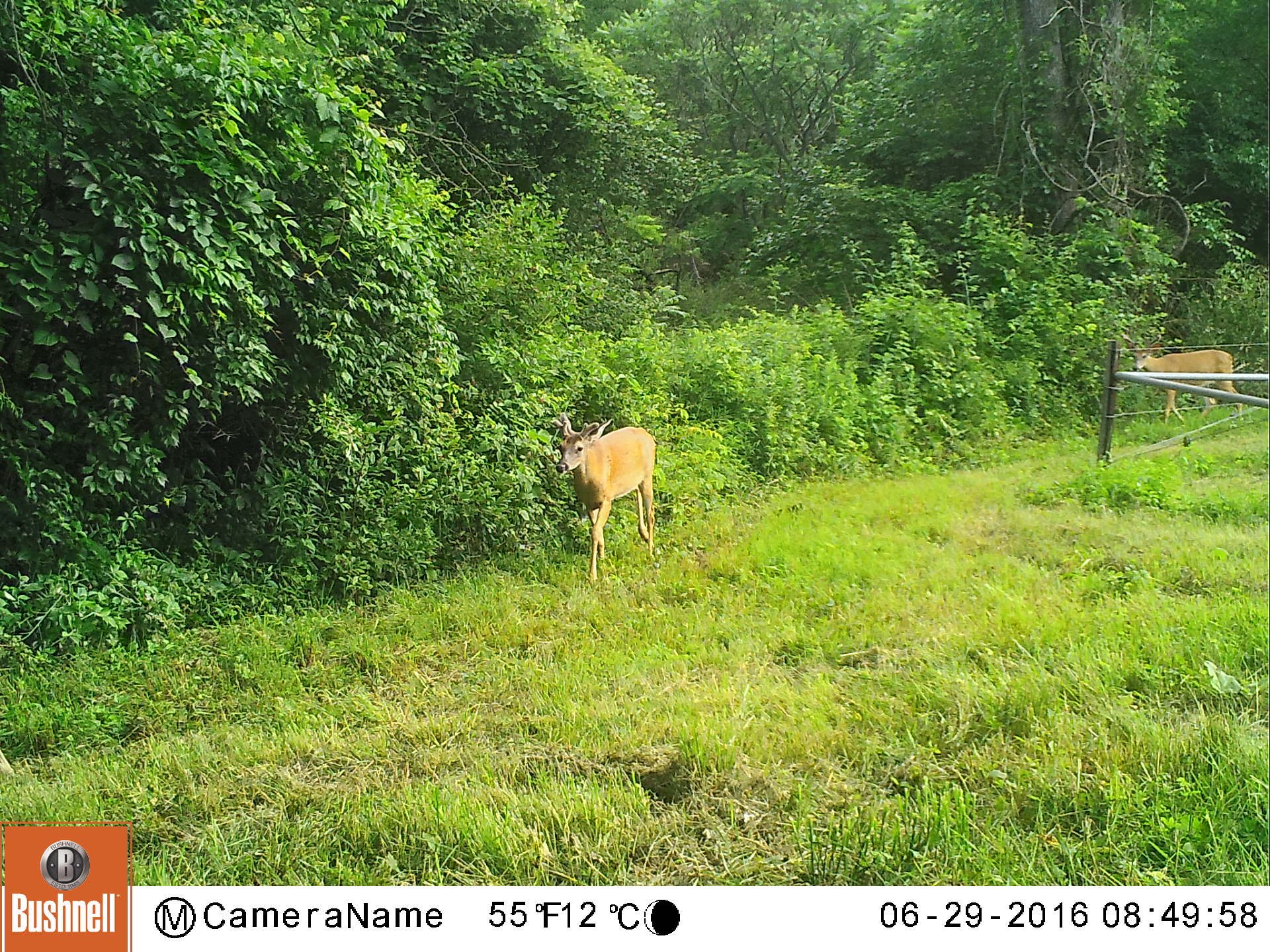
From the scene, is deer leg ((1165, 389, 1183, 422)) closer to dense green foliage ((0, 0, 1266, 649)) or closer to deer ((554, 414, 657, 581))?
dense green foliage ((0, 0, 1266, 649))

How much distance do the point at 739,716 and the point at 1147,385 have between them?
249 cm

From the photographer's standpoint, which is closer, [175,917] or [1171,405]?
[175,917]

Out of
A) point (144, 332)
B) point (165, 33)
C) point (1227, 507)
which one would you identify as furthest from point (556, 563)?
point (1227, 507)

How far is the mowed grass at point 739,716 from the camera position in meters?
1.46

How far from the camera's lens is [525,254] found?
3373 millimetres

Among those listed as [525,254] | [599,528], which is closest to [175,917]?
[599,528]

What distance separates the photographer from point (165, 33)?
2.35 metres

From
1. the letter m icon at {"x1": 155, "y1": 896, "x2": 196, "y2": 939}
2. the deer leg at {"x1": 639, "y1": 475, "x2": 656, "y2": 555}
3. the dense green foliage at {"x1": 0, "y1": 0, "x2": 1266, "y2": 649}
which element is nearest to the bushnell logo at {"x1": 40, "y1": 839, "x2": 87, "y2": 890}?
the letter m icon at {"x1": 155, "y1": 896, "x2": 196, "y2": 939}

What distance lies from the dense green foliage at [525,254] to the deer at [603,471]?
0.12 m

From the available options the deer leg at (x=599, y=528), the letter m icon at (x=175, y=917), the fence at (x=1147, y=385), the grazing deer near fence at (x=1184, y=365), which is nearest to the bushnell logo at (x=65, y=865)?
the letter m icon at (x=175, y=917)

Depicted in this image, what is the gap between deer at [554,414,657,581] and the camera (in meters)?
2.76

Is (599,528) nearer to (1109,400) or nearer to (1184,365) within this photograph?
(1109,400)

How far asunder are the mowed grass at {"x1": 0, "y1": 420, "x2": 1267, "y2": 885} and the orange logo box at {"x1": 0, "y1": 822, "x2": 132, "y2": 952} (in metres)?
0.12

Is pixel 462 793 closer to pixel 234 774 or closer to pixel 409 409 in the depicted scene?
pixel 234 774
